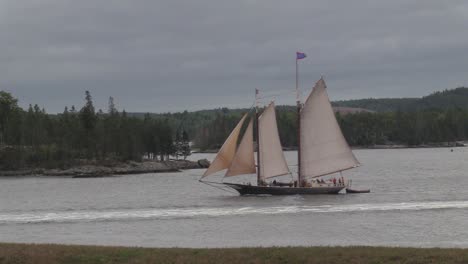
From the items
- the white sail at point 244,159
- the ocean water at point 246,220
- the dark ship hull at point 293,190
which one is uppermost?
the white sail at point 244,159

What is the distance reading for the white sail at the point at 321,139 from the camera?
2603 inches

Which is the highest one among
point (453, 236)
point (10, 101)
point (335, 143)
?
point (10, 101)

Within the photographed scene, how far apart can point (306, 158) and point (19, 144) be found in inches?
4175

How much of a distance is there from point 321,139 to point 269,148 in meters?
5.22

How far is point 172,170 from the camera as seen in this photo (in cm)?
15012

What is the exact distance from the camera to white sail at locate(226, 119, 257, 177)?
64938 millimetres

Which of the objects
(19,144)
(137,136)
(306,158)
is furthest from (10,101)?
(306,158)

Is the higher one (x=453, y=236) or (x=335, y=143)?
(x=335, y=143)

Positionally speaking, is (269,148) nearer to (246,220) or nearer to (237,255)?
(246,220)

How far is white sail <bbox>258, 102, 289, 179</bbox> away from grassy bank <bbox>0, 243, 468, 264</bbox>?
4404cm

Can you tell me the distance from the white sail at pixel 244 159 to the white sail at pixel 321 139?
5.97 metres

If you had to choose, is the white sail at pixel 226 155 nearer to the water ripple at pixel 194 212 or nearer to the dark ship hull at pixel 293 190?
the dark ship hull at pixel 293 190

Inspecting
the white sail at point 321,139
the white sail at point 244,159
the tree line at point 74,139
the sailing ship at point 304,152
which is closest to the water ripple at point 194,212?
the white sail at point 244,159

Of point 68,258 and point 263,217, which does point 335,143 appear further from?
point 68,258
